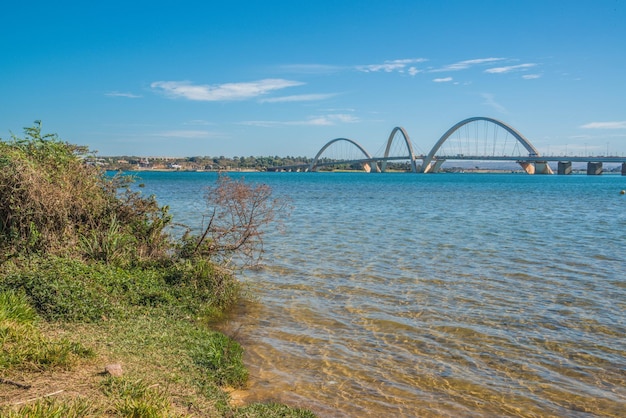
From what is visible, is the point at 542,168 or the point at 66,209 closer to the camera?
the point at 66,209

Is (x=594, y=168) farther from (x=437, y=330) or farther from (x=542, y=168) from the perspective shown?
(x=437, y=330)

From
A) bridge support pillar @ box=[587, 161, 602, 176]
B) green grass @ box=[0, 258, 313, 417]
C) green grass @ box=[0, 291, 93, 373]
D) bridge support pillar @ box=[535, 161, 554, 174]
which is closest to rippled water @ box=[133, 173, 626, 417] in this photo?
green grass @ box=[0, 258, 313, 417]

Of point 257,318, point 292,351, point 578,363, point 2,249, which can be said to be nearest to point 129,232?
point 2,249

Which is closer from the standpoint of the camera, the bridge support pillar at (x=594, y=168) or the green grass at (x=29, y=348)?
the green grass at (x=29, y=348)

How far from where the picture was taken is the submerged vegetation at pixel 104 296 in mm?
4629

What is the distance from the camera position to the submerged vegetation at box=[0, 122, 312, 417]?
4.63 meters

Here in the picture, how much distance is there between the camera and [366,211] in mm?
30969

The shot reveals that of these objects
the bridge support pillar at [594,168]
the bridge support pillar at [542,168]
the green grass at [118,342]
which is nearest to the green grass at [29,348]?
the green grass at [118,342]

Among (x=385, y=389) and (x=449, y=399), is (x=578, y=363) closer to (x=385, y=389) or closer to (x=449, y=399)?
(x=449, y=399)

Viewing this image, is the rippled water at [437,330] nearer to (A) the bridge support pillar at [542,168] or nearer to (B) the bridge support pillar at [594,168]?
(A) the bridge support pillar at [542,168]

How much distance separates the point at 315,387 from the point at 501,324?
12.6 ft

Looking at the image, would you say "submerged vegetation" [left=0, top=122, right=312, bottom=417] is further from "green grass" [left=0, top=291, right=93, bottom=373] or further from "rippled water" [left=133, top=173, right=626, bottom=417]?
"rippled water" [left=133, top=173, right=626, bottom=417]

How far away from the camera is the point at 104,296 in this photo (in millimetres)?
7160

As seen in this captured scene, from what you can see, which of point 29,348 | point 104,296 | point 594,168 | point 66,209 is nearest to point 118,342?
point 29,348
